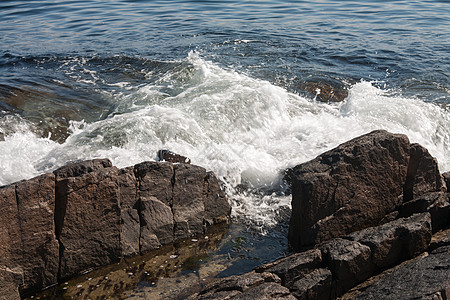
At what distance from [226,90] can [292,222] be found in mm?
4634

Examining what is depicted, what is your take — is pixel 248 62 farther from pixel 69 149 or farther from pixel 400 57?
pixel 69 149

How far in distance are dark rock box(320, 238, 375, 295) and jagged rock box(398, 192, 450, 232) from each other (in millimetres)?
1200

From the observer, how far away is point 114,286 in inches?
195

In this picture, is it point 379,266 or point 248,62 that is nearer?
point 379,266

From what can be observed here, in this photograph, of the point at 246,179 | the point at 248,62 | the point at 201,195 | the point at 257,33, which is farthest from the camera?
the point at 257,33

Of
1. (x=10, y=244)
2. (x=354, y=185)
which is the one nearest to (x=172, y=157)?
(x=354, y=185)

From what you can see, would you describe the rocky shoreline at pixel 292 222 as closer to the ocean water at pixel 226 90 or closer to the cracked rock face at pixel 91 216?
the cracked rock face at pixel 91 216

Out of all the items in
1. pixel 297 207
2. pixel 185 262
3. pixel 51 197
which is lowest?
pixel 185 262

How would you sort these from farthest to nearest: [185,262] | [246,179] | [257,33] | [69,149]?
1. [257,33]
2. [69,149]
3. [246,179]
4. [185,262]

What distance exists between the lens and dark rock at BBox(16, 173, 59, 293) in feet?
16.0

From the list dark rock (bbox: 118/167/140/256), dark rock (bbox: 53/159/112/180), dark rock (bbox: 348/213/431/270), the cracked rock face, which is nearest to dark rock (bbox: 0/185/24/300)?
the cracked rock face

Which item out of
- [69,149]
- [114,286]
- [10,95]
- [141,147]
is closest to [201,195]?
[114,286]

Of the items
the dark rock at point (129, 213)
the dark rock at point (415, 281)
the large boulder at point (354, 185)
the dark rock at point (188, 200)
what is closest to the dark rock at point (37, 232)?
the dark rock at point (129, 213)

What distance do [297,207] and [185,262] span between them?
141 cm
